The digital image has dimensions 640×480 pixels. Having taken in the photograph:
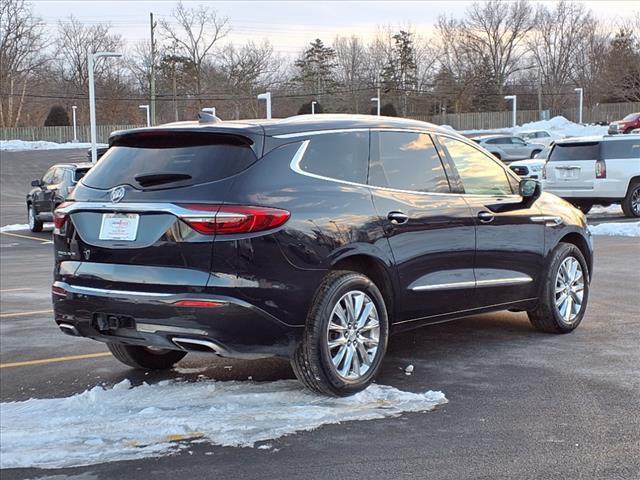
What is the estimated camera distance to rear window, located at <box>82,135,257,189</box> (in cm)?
462

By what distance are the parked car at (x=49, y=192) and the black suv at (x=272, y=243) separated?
13678 mm

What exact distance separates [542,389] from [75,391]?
3.12 m

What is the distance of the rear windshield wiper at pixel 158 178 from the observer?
4645mm

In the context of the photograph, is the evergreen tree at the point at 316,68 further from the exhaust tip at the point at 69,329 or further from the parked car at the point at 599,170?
the exhaust tip at the point at 69,329

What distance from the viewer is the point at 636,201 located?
1730 centimetres

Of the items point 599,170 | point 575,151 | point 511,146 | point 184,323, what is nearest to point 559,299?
point 184,323

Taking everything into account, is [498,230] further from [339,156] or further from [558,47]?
[558,47]

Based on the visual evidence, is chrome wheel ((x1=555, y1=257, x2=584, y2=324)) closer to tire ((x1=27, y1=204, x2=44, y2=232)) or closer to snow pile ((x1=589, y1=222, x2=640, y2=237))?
snow pile ((x1=589, y1=222, x2=640, y2=237))

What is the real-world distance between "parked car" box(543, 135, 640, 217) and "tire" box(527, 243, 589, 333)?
34.5 feet

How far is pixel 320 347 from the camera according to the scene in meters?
4.68

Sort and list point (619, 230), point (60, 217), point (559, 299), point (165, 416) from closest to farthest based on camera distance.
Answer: point (165, 416), point (60, 217), point (559, 299), point (619, 230)

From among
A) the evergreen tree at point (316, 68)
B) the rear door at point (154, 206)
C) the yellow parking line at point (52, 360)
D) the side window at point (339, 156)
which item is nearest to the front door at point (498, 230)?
the side window at point (339, 156)

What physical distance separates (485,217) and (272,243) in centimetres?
217

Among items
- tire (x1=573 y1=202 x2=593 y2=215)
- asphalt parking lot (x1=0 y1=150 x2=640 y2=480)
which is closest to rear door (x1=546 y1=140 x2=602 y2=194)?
tire (x1=573 y1=202 x2=593 y2=215)
